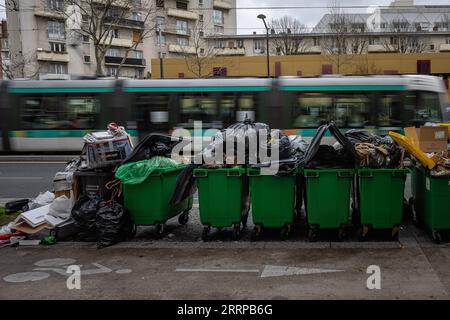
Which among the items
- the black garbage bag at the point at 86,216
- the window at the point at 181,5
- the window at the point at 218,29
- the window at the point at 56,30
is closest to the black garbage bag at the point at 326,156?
the black garbage bag at the point at 86,216

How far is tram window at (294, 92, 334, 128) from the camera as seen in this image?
52.9 ft

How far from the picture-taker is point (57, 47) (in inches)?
2154

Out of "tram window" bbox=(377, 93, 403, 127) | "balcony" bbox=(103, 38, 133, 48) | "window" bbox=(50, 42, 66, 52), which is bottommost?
"tram window" bbox=(377, 93, 403, 127)

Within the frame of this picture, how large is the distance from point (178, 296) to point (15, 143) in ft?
49.6

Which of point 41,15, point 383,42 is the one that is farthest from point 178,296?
point 383,42

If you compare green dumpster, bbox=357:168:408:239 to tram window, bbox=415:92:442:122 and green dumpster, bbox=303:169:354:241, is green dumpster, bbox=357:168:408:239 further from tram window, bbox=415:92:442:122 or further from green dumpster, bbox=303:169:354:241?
tram window, bbox=415:92:442:122

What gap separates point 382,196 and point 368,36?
52919 mm

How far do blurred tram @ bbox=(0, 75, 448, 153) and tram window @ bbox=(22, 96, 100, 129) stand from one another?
35mm

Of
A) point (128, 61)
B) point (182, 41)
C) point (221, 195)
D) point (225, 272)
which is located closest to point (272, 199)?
point (221, 195)

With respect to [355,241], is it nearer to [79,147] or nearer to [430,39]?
[79,147]

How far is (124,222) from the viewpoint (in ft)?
21.7

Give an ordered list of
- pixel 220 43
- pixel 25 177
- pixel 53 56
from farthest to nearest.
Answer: pixel 220 43, pixel 53 56, pixel 25 177

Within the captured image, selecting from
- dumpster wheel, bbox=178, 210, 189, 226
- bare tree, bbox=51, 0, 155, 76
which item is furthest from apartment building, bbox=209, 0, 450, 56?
dumpster wheel, bbox=178, 210, 189, 226

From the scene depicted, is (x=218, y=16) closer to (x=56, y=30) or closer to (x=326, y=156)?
(x=56, y=30)
